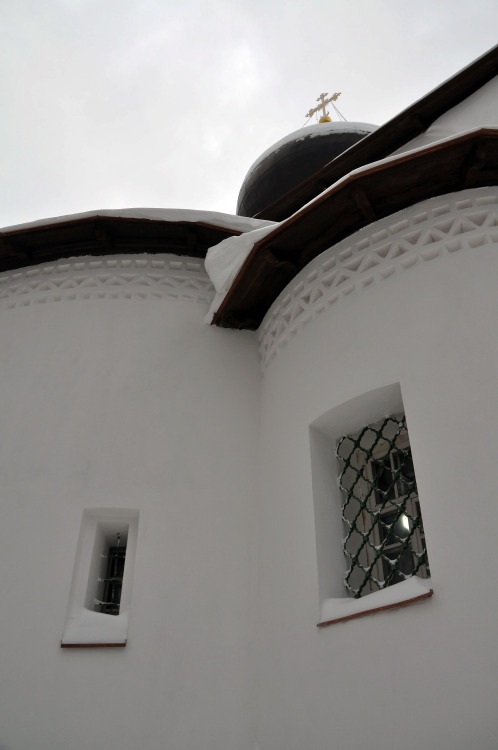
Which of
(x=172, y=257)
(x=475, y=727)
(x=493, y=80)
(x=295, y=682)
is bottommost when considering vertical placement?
(x=475, y=727)

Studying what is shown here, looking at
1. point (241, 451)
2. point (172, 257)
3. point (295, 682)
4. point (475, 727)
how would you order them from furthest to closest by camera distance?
point (172, 257) → point (241, 451) → point (295, 682) → point (475, 727)

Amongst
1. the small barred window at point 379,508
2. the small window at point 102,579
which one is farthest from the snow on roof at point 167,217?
the small window at point 102,579

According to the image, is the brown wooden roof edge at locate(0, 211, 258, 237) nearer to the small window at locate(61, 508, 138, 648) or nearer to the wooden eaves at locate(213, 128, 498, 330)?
the wooden eaves at locate(213, 128, 498, 330)

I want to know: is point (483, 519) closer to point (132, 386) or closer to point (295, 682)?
point (295, 682)

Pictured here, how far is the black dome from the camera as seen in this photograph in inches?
279

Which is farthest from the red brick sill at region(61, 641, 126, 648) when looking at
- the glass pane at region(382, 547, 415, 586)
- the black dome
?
the black dome

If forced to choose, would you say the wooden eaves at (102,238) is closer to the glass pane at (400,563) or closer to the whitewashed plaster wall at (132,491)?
the whitewashed plaster wall at (132,491)

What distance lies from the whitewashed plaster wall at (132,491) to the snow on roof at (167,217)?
34 cm

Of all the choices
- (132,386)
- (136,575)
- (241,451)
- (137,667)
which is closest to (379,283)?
(241,451)

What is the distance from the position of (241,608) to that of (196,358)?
5.27 ft

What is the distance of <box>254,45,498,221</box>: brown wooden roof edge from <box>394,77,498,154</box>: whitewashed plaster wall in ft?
0.12

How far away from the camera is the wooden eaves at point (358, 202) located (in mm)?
3566

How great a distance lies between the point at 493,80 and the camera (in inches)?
188

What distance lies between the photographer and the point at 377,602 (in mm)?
3053
